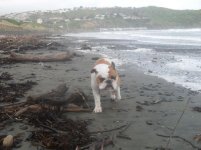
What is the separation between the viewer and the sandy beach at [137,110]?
688 centimetres

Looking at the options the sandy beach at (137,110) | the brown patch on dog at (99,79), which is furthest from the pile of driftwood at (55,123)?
the brown patch on dog at (99,79)

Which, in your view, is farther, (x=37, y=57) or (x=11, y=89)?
(x=37, y=57)

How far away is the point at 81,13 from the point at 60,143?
15436cm

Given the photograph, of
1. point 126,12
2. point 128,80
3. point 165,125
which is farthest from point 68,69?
point 126,12

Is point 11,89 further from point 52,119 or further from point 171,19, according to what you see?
point 171,19

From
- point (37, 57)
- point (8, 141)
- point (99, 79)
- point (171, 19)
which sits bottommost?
point (171, 19)

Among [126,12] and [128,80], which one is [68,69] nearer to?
[128,80]

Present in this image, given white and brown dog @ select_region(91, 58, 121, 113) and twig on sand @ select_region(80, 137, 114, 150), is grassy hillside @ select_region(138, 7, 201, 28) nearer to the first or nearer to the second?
white and brown dog @ select_region(91, 58, 121, 113)

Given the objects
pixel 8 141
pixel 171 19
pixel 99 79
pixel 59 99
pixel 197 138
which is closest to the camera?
pixel 8 141

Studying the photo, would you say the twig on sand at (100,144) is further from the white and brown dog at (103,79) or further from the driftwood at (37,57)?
the driftwood at (37,57)

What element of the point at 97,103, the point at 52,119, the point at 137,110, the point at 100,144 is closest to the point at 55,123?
the point at 52,119

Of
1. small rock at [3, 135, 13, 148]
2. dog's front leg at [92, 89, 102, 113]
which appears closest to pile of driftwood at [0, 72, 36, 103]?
dog's front leg at [92, 89, 102, 113]

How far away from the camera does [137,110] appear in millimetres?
9156

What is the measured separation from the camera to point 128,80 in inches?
542
